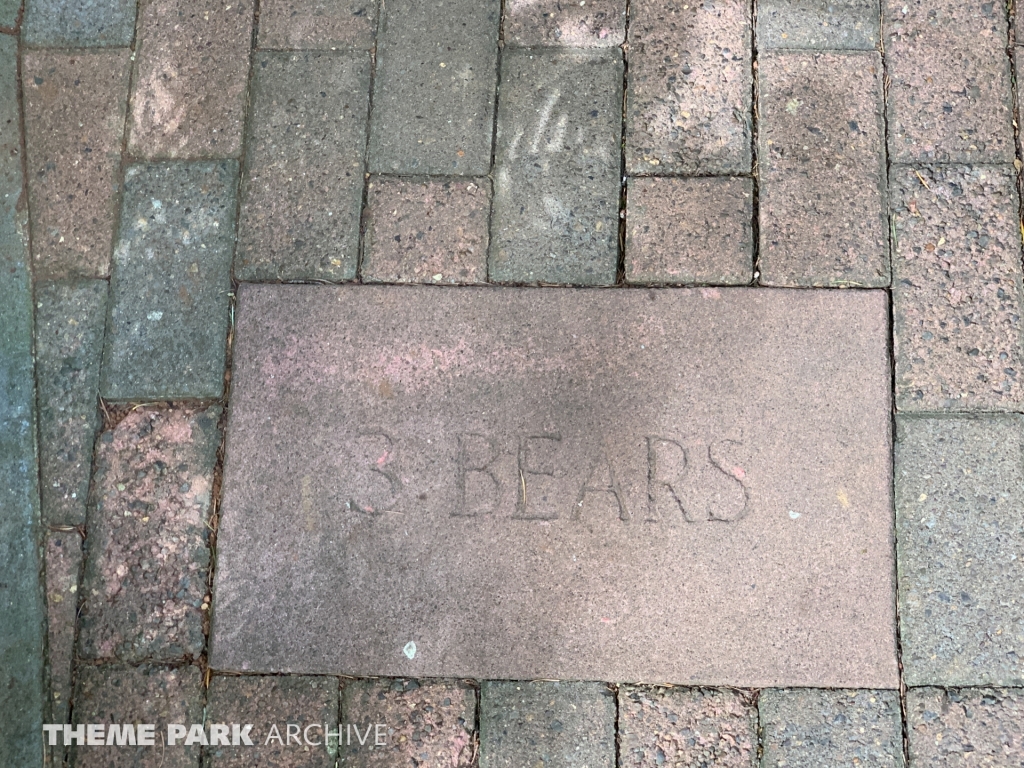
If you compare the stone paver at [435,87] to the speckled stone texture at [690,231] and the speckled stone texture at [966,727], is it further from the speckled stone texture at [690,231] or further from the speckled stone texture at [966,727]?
the speckled stone texture at [966,727]

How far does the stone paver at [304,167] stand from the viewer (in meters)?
2.44

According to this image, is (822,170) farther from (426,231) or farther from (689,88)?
(426,231)

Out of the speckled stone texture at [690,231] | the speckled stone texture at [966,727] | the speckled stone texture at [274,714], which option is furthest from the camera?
the speckled stone texture at [690,231]

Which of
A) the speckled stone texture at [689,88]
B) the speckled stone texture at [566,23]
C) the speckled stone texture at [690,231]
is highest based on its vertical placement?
the speckled stone texture at [566,23]

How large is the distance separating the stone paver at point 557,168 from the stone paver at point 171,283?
889 mm

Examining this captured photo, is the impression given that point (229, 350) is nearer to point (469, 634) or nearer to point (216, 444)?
point (216, 444)

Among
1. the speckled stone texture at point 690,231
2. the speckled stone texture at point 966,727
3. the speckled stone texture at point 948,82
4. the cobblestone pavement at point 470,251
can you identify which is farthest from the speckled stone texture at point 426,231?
the speckled stone texture at point 966,727

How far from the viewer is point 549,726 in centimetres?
223

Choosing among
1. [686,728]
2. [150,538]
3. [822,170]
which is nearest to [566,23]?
[822,170]

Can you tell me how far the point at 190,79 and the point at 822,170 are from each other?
2096mm

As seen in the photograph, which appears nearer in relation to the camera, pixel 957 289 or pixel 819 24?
pixel 957 289

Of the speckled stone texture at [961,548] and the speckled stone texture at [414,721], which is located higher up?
the speckled stone texture at [961,548]

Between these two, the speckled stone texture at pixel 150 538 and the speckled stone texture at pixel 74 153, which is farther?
the speckled stone texture at pixel 74 153

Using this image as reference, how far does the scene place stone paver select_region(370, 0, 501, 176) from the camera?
8.11ft
